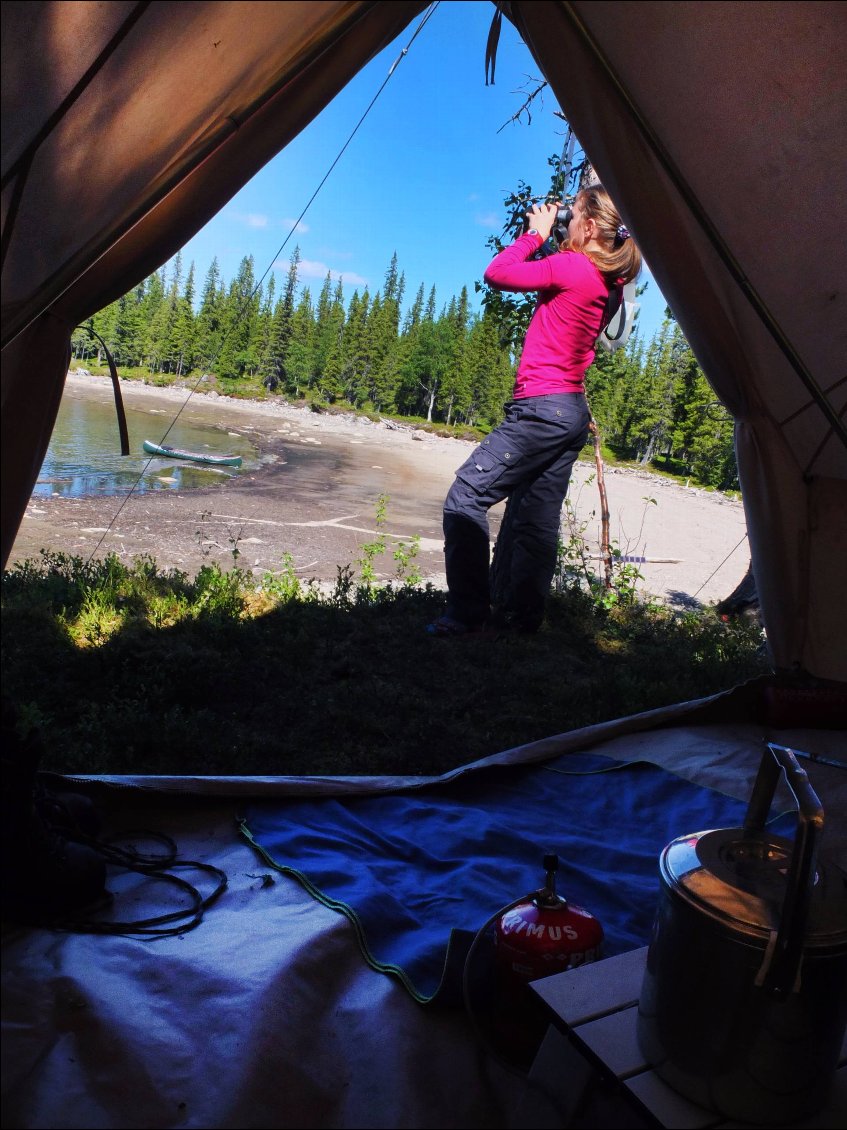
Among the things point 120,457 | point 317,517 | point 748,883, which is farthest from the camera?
point 120,457

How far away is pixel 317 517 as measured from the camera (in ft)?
33.3

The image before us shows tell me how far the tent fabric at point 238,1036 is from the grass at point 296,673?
4.17 feet

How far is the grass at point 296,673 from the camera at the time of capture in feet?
11.3

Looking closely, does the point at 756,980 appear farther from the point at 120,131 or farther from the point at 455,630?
the point at 455,630

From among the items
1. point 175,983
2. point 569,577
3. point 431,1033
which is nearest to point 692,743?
point 431,1033

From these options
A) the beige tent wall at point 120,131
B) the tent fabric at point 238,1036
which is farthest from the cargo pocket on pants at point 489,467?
the tent fabric at point 238,1036

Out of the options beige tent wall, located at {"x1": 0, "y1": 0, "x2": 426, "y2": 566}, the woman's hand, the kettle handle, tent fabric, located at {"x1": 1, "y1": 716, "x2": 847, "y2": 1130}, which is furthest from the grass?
the kettle handle

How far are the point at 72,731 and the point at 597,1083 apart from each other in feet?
8.34

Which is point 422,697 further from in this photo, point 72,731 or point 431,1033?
point 431,1033

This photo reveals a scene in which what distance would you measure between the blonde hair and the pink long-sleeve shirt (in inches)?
1.9

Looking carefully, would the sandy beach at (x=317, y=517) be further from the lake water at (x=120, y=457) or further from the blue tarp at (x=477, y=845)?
the blue tarp at (x=477, y=845)

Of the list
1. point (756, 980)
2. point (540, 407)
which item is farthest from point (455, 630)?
point (756, 980)

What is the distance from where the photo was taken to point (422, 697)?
4.02 m

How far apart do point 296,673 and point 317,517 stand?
6.02 metres
